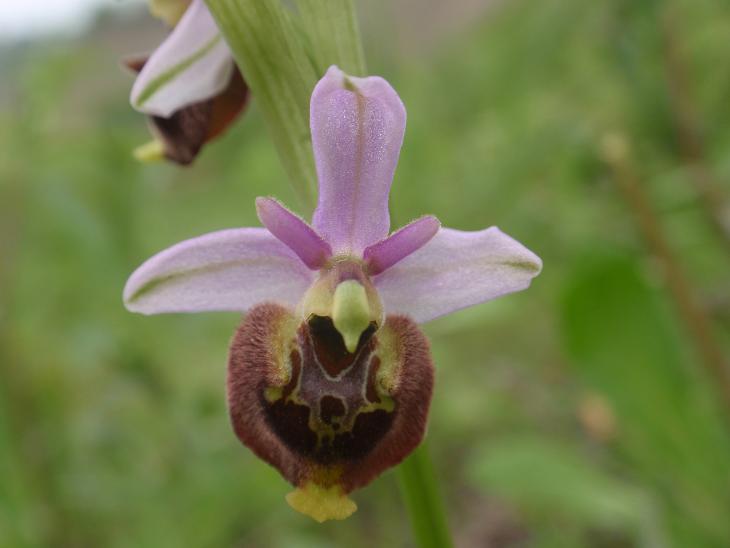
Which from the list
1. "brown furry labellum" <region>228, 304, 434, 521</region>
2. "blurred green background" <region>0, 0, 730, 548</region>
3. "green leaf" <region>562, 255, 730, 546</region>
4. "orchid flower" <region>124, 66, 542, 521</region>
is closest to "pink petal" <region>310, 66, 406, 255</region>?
"orchid flower" <region>124, 66, 542, 521</region>

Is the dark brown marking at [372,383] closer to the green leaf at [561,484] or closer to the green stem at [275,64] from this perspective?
the green stem at [275,64]

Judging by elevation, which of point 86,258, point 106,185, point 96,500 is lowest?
point 96,500

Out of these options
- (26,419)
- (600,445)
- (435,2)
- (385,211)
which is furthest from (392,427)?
(435,2)

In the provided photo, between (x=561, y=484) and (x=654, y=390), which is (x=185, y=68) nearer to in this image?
(x=654, y=390)

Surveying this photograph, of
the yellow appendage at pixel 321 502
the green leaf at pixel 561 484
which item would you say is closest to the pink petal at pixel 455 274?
the yellow appendage at pixel 321 502

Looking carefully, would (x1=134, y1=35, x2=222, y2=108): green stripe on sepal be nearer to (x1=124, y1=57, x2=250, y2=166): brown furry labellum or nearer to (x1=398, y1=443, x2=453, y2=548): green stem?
(x1=124, y1=57, x2=250, y2=166): brown furry labellum

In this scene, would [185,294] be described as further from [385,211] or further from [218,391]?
→ [218,391]

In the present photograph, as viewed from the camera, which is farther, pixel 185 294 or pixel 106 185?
pixel 106 185
